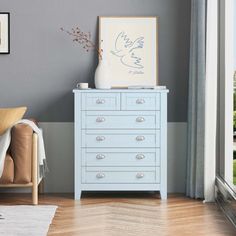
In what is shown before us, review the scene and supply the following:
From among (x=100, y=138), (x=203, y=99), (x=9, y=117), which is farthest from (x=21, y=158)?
(x=203, y=99)

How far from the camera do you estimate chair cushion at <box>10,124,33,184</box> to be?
520cm

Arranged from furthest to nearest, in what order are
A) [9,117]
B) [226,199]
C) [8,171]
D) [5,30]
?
[5,30], [9,117], [8,171], [226,199]

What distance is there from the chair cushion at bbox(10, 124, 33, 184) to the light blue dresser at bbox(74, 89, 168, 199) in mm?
500

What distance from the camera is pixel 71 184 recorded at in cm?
604

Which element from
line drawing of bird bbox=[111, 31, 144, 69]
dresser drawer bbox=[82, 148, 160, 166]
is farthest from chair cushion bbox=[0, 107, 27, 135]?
line drawing of bird bbox=[111, 31, 144, 69]

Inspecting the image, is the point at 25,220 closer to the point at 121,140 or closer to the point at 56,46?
the point at 121,140

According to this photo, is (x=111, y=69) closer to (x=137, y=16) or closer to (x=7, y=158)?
(x=137, y=16)

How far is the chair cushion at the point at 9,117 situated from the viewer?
5309 millimetres

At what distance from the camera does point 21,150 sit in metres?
5.21

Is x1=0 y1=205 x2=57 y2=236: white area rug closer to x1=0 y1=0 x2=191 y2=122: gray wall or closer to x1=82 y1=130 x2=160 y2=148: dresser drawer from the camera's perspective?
x1=82 y1=130 x2=160 y2=148: dresser drawer

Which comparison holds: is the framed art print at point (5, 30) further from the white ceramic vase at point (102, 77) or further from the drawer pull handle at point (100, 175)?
the drawer pull handle at point (100, 175)

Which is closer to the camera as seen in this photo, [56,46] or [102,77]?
[102,77]

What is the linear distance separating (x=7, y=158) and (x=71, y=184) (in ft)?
3.31

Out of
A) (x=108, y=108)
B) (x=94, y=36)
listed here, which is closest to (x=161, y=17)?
(x=94, y=36)
